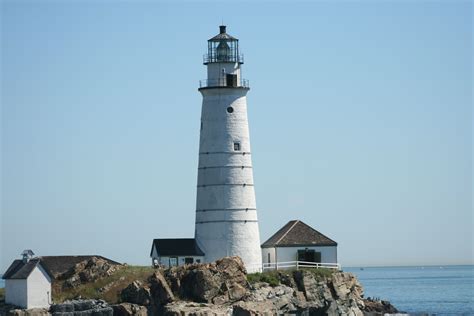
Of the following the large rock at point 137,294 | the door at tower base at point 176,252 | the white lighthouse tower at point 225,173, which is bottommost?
the large rock at point 137,294

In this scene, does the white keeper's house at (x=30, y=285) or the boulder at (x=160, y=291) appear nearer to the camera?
the white keeper's house at (x=30, y=285)

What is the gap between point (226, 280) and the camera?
58.6 m

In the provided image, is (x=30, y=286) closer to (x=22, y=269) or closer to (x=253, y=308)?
(x=22, y=269)

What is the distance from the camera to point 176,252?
6444cm

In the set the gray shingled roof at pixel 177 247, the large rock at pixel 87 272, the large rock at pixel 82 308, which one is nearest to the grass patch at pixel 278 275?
the gray shingled roof at pixel 177 247

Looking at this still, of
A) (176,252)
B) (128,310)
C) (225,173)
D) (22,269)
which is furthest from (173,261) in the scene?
(22,269)

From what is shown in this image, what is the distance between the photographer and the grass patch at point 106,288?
58.4 meters

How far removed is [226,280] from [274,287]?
3.54m

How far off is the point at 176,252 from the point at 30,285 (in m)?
9.96

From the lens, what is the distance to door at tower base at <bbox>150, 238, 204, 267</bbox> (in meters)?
64.3

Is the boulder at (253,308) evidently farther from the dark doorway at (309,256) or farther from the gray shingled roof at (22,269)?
the gray shingled roof at (22,269)

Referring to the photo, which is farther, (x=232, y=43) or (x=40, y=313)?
(x=232, y=43)

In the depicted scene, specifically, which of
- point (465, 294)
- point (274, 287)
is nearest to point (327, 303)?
point (274, 287)

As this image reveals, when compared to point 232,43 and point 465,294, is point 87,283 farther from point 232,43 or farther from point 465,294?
point 465,294
